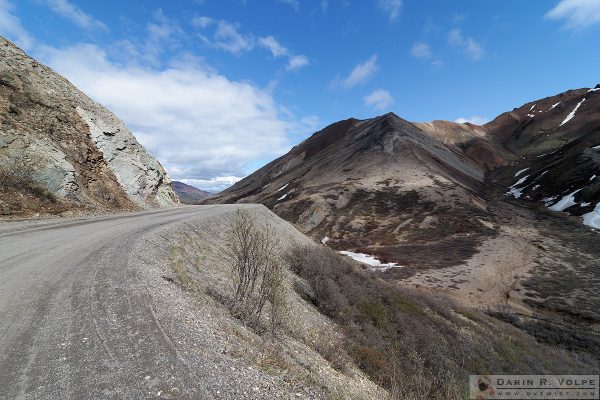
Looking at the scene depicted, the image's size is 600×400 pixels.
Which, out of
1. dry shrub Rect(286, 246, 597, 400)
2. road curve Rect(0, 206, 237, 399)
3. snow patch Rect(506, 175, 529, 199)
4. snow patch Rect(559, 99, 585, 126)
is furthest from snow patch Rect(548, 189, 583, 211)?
snow patch Rect(559, 99, 585, 126)

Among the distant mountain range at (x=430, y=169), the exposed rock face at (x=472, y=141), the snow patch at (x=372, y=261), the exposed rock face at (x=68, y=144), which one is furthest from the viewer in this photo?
the exposed rock face at (x=472, y=141)

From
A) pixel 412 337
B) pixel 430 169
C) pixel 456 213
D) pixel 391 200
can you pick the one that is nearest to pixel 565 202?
pixel 456 213

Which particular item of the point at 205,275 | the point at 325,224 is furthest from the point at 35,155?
the point at 325,224

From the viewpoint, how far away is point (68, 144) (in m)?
21.1

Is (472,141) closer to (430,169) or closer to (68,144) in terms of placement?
(430,169)

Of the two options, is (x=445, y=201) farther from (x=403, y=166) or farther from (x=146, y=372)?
(x=146, y=372)

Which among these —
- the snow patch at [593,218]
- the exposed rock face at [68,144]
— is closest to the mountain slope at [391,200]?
the snow patch at [593,218]

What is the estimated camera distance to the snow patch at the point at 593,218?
48.4m

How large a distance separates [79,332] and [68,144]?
2020 cm

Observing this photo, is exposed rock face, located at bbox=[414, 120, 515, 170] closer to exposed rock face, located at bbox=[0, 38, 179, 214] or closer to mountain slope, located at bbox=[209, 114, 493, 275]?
mountain slope, located at bbox=[209, 114, 493, 275]

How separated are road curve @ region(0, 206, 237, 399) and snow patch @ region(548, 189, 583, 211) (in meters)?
73.9

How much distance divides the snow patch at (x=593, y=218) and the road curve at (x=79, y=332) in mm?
61176

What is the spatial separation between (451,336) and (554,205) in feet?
206

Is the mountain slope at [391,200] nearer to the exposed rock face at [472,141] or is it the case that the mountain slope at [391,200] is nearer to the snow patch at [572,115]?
the exposed rock face at [472,141]
